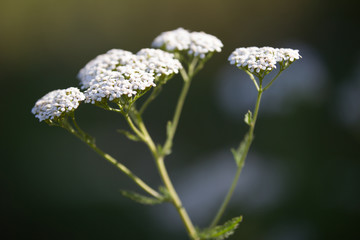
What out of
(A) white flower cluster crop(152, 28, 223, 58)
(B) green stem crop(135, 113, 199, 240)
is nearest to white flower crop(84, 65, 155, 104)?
(B) green stem crop(135, 113, 199, 240)

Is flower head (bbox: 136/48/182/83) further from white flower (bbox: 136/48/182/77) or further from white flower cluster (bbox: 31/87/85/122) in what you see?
white flower cluster (bbox: 31/87/85/122)

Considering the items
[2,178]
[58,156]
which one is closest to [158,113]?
[58,156]

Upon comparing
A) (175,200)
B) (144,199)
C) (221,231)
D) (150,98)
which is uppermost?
(150,98)

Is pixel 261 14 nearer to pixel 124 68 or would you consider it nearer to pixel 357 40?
pixel 357 40

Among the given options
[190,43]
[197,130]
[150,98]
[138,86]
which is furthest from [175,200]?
[197,130]

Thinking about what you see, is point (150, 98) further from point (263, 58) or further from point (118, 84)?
point (263, 58)

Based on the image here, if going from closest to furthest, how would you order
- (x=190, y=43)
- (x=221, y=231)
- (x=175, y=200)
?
1. (x=221, y=231)
2. (x=175, y=200)
3. (x=190, y=43)
